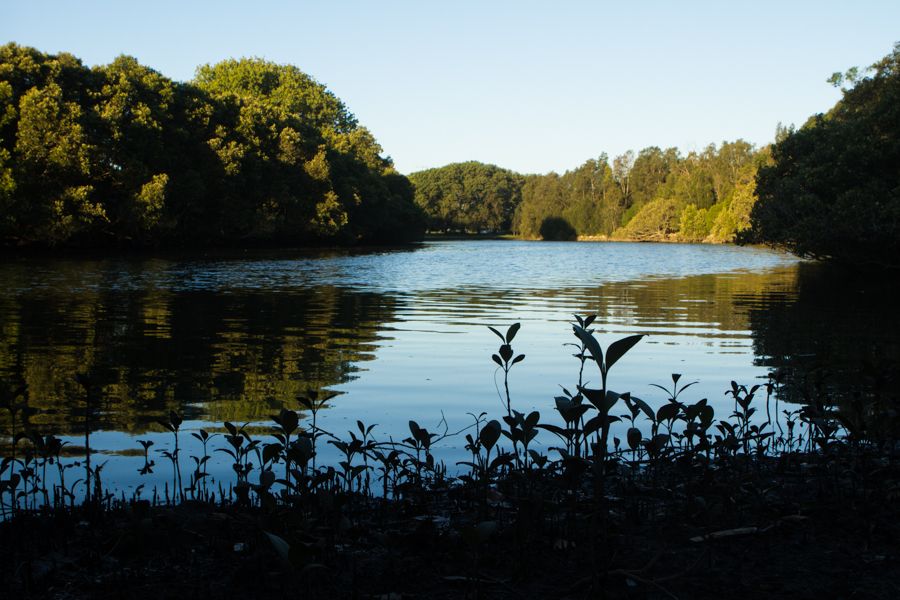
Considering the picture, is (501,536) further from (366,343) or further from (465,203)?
(465,203)

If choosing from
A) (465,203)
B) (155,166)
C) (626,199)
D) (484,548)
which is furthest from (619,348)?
(465,203)

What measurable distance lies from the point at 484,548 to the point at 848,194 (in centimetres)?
2938

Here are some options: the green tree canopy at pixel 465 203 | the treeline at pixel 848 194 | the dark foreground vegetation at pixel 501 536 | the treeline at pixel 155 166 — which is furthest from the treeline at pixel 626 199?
the dark foreground vegetation at pixel 501 536

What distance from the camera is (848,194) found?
28.9 metres

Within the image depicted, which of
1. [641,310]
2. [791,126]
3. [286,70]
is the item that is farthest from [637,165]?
[641,310]

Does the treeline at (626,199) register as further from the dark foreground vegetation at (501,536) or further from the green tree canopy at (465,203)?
the dark foreground vegetation at (501,536)

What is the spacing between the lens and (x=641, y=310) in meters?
22.1

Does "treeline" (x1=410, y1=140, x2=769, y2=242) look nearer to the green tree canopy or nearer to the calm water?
the green tree canopy

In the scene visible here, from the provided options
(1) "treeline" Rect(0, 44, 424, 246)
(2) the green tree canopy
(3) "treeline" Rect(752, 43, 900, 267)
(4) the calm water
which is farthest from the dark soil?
(2) the green tree canopy

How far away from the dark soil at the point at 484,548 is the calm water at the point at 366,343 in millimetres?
1434

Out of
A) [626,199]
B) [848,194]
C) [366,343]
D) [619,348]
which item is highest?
[626,199]

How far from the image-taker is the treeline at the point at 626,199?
128m

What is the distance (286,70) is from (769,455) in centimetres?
9921

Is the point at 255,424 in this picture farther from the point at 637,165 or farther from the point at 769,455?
the point at 637,165
